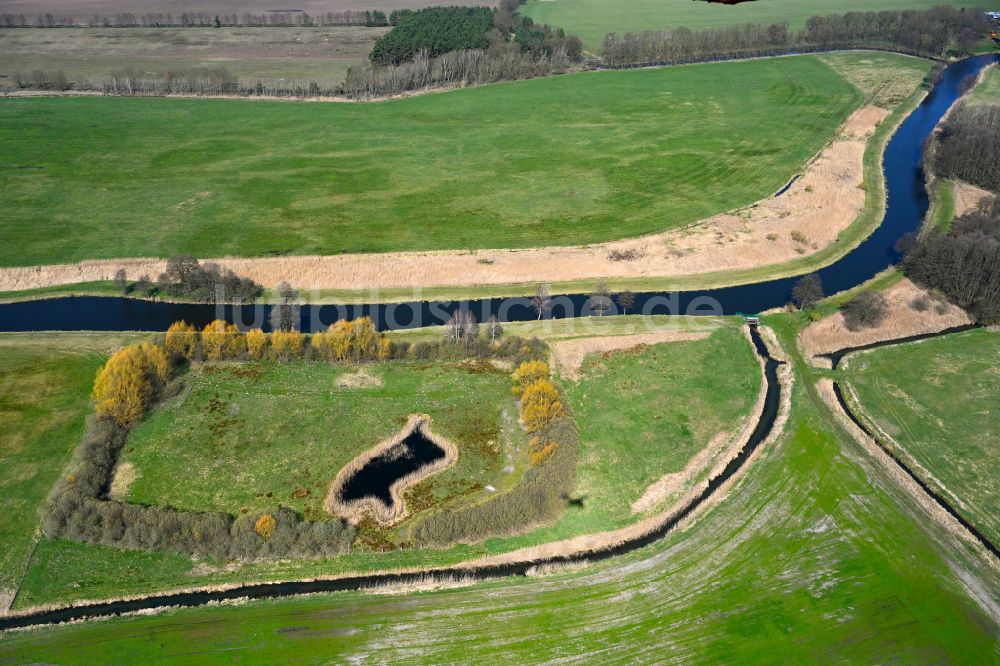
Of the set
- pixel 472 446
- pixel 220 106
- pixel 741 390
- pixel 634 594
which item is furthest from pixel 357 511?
pixel 220 106

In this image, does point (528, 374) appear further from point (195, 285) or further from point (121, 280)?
point (121, 280)

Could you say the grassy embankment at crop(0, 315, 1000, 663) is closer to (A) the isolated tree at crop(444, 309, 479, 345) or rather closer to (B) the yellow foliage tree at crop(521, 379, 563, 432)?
(B) the yellow foliage tree at crop(521, 379, 563, 432)

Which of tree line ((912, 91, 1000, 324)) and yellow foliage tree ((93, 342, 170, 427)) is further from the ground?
tree line ((912, 91, 1000, 324))

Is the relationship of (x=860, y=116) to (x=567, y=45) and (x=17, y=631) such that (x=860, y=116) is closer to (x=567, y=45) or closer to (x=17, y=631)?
(x=567, y=45)

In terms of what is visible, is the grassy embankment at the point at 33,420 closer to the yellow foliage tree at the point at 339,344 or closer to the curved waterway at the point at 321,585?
the curved waterway at the point at 321,585

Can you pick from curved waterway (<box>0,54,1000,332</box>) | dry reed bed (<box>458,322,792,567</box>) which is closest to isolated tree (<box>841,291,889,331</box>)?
curved waterway (<box>0,54,1000,332</box>)

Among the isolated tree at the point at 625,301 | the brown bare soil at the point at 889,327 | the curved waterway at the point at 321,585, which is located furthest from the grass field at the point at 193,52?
the curved waterway at the point at 321,585
